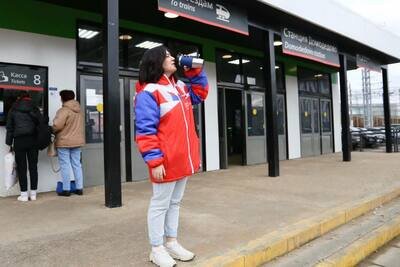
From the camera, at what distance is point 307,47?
30.6ft

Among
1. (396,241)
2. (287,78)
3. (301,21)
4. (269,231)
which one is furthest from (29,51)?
(287,78)

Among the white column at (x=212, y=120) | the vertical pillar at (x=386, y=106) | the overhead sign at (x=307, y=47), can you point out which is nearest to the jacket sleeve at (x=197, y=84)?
the overhead sign at (x=307, y=47)

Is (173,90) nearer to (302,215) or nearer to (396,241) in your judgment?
(302,215)

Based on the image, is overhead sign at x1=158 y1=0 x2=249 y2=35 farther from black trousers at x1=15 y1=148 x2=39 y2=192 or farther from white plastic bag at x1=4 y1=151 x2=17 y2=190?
white plastic bag at x1=4 y1=151 x2=17 y2=190

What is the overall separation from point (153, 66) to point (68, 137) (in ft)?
11.6

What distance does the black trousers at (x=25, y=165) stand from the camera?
5844mm

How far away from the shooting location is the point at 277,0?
25.3 ft

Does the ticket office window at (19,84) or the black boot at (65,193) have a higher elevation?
the ticket office window at (19,84)

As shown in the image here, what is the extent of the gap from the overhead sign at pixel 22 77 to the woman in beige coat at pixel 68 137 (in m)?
0.63

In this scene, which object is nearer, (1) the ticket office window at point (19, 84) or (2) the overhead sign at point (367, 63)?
(1) the ticket office window at point (19, 84)

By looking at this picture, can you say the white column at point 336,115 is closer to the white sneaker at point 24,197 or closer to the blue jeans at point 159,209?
the white sneaker at point 24,197

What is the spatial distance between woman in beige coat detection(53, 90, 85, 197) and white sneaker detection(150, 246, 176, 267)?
3.52 metres

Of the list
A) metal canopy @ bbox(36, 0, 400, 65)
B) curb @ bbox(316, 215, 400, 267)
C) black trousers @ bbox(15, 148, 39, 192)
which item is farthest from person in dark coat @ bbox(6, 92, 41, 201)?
curb @ bbox(316, 215, 400, 267)

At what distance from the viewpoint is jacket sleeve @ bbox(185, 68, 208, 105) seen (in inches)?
136
